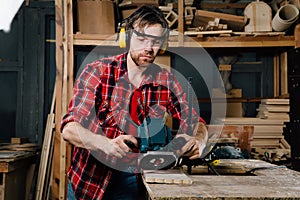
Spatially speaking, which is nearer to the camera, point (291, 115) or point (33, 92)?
point (291, 115)

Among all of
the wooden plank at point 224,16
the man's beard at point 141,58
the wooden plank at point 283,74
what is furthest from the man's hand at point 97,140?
the wooden plank at point 283,74

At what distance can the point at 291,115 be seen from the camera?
9.36 ft

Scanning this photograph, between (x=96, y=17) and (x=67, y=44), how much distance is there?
0.35m

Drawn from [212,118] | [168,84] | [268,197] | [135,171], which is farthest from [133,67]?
[212,118]

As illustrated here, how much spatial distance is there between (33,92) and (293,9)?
2.53 metres

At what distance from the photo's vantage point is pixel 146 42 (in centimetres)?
152

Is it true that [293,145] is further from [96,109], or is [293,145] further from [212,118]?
[96,109]

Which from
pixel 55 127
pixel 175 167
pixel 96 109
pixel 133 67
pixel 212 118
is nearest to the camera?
pixel 175 167

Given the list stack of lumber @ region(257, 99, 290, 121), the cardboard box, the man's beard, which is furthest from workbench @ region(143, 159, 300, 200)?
the cardboard box

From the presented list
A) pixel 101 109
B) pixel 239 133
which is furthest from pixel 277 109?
pixel 101 109

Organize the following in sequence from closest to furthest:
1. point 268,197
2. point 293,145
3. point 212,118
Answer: point 268,197 < point 293,145 < point 212,118

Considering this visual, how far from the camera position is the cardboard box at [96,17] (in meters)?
3.00

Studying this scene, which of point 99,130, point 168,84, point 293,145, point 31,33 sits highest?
point 31,33

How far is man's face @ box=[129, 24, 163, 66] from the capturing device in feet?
4.99
